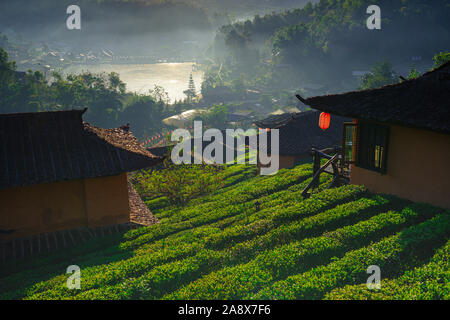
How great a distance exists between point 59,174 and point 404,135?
12.3 meters

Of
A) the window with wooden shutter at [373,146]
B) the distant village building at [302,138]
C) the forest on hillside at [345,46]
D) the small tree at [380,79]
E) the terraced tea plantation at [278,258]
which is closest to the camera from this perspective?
the terraced tea plantation at [278,258]

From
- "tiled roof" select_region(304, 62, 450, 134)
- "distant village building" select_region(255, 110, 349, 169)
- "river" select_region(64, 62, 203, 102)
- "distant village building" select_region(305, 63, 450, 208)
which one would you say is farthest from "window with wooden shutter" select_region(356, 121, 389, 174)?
"river" select_region(64, 62, 203, 102)

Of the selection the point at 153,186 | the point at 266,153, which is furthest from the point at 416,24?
the point at 153,186

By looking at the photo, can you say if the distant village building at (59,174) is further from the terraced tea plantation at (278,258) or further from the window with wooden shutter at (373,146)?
the window with wooden shutter at (373,146)

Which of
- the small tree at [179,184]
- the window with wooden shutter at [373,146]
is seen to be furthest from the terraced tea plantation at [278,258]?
the small tree at [179,184]

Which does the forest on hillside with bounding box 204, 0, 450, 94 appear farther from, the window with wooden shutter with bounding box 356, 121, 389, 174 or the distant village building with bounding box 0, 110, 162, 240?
the distant village building with bounding box 0, 110, 162, 240

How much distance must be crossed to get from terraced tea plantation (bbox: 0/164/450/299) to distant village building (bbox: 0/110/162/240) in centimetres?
149

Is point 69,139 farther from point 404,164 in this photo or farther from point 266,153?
point 266,153

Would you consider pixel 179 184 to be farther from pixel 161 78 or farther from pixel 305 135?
pixel 161 78

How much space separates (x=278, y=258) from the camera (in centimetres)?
950

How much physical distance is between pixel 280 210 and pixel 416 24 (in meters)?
129

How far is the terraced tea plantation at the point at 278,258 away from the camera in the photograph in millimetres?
8062

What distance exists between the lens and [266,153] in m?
27.9

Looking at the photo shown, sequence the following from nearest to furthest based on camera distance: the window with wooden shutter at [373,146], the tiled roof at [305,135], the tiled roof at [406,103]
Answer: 1. the tiled roof at [406,103]
2. the window with wooden shutter at [373,146]
3. the tiled roof at [305,135]
